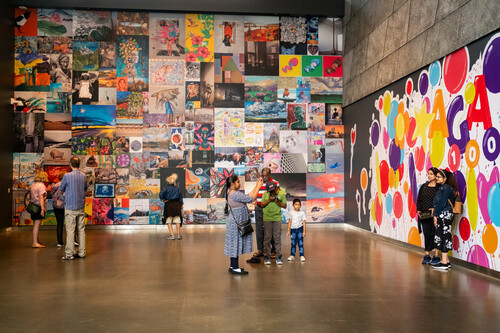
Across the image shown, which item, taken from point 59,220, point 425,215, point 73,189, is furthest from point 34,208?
point 425,215

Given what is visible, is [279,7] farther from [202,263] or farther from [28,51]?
[202,263]

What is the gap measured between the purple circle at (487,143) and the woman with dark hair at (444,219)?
0.76 meters

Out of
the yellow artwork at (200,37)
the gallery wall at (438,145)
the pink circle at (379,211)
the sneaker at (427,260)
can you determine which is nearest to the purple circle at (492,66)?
the gallery wall at (438,145)

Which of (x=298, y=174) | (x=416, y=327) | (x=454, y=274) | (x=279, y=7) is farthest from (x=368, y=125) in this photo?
(x=416, y=327)

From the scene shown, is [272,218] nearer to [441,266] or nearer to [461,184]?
[441,266]

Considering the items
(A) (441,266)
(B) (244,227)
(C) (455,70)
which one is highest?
(C) (455,70)

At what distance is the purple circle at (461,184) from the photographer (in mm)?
7582

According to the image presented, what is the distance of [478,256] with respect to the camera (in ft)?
23.4

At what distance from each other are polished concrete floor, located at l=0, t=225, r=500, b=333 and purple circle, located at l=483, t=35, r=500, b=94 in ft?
8.88

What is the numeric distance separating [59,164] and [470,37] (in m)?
11.0

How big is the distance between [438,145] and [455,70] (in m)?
1.33

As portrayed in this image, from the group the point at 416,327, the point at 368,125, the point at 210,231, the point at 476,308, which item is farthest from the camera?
the point at 210,231

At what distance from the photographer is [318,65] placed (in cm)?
→ 1441

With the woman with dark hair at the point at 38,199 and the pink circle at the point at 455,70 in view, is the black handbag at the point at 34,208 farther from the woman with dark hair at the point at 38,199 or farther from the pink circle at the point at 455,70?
the pink circle at the point at 455,70
